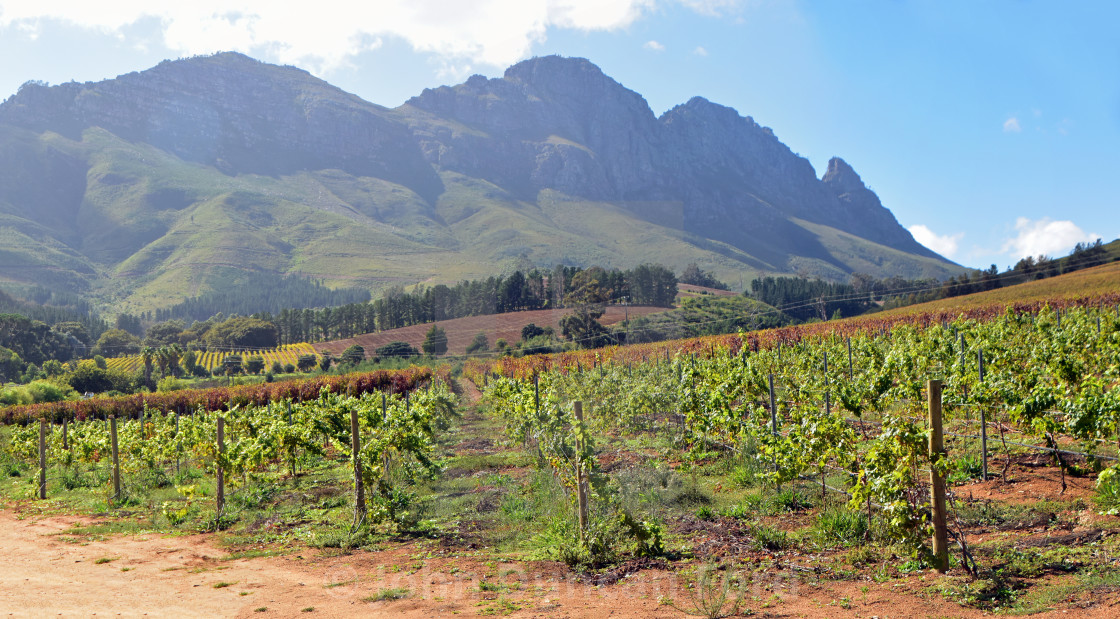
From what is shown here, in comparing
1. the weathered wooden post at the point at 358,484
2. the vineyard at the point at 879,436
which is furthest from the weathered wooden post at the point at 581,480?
the weathered wooden post at the point at 358,484

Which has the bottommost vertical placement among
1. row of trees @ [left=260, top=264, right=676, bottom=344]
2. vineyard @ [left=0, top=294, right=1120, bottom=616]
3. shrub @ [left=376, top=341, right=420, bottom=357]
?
vineyard @ [left=0, top=294, right=1120, bottom=616]

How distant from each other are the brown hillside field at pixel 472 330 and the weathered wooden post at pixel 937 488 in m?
76.5

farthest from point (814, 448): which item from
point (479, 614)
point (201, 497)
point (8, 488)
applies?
point (8, 488)

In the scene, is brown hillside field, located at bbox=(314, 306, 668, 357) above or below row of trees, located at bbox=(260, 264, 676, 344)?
below

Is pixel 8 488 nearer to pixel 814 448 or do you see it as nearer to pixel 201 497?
pixel 201 497

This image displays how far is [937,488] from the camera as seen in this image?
6.75 meters

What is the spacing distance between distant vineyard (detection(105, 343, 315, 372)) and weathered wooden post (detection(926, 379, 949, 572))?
285ft

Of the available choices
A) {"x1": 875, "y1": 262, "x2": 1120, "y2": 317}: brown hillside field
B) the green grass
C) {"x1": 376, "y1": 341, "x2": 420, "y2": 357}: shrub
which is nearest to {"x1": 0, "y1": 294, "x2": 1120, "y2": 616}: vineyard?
the green grass

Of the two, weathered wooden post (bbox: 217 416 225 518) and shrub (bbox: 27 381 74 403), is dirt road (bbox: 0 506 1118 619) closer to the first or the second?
weathered wooden post (bbox: 217 416 225 518)

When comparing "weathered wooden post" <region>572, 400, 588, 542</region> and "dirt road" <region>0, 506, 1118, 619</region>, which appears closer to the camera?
"dirt road" <region>0, 506, 1118, 619</region>

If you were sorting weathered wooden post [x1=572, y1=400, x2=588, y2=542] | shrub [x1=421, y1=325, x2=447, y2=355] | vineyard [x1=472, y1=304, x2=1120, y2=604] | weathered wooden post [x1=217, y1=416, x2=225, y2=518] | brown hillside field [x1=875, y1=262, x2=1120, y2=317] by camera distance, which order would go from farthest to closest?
1. shrub [x1=421, y1=325, x2=447, y2=355]
2. brown hillside field [x1=875, y1=262, x2=1120, y2=317]
3. weathered wooden post [x1=217, y1=416, x2=225, y2=518]
4. weathered wooden post [x1=572, y1=400, x2=588, y2=542]
5. vineyard [x1=472, y1=304, x2=1120, y2=604]

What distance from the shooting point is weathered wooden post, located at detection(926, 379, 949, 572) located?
6.69m

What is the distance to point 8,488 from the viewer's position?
726 inches

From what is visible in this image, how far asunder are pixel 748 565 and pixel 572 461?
2.63 metres
